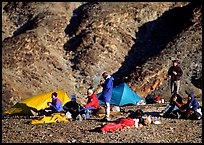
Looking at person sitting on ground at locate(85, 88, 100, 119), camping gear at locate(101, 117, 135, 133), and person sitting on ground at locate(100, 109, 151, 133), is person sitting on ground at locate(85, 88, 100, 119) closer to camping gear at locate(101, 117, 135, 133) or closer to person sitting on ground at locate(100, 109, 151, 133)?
person sitting on ground at locate(100, 109, 151, 133)

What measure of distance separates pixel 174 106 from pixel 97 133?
442 cm

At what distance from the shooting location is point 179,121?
1678 cm

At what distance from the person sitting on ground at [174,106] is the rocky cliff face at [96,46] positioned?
46.1 feet

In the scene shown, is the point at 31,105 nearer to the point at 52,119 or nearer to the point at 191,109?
the point at 52,119

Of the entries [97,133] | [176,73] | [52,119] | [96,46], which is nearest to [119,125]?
[97,133]

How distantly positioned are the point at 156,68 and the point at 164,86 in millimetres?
3761

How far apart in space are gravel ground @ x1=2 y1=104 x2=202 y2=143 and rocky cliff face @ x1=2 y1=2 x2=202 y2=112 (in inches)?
631

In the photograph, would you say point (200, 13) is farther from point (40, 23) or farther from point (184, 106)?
point (184, 106)

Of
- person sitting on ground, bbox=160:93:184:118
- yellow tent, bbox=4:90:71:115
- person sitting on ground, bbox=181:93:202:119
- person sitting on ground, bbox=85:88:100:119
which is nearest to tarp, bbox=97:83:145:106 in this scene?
yellow tent, bbox=4:90:71:115

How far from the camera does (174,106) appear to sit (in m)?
17.8

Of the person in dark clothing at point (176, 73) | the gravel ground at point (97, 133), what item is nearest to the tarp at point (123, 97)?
the person in dark clothing at point (176, 73)

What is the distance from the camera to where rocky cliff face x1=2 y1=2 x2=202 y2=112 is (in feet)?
122

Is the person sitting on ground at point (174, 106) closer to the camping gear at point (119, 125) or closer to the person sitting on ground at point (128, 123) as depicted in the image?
the person sitting on ground at point (128, 123)

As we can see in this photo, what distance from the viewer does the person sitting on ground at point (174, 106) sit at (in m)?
17.3
